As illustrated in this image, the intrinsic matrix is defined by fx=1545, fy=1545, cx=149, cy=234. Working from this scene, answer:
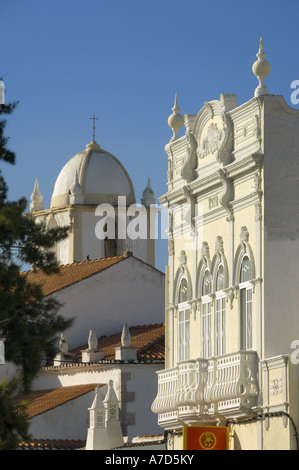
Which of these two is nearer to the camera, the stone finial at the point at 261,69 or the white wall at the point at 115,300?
the stone finial at the point at 261,69

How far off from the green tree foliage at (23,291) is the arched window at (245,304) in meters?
3.87

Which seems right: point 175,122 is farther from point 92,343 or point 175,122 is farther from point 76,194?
point 76,194

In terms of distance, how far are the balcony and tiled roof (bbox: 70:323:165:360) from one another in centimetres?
899

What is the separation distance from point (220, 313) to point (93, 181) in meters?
28.4

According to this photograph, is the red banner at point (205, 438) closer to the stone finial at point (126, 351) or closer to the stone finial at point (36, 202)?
the stone finial at point (126, 351)

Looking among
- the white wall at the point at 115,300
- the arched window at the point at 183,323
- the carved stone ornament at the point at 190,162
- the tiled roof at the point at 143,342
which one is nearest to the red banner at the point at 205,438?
the arched window at the point at 183,323

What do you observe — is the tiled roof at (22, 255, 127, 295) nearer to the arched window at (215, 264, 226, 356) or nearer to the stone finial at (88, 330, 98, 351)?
the stone finial at (88, 330, 98, 351)

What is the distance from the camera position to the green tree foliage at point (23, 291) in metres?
32.9

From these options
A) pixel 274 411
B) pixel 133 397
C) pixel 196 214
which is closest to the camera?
pixel 274 411

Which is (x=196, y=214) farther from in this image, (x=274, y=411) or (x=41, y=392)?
(x=41, y=392)
